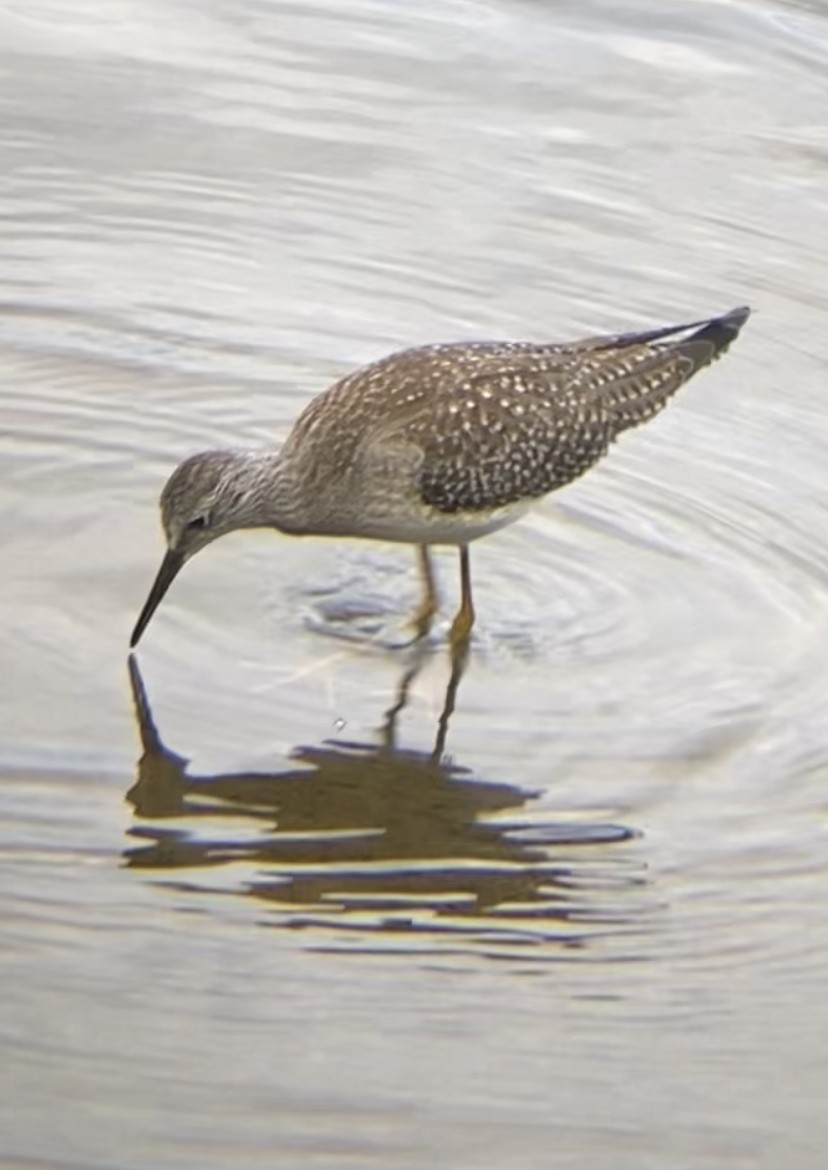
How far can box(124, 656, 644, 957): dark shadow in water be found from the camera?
759cm

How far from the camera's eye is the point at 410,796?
8.38 m

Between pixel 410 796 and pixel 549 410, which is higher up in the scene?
pixel 549 410

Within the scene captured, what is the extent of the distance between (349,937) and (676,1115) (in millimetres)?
1110

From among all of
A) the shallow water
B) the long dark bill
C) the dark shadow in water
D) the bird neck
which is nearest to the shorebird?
the bird neck

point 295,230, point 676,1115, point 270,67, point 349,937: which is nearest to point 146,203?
point 295,230

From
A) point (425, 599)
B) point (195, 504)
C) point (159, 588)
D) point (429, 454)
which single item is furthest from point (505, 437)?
point (159, 588)

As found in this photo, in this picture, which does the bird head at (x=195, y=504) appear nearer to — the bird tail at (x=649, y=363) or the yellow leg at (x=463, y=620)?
Answer: the yellow leg at (x=463, y=620)

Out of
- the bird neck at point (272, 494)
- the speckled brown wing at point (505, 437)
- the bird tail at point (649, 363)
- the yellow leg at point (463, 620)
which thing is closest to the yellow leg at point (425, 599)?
the yellow leg at point (463, 620)

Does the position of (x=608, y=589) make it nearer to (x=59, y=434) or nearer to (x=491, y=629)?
(x=491, y=629)

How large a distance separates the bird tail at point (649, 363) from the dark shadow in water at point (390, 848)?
1984mm

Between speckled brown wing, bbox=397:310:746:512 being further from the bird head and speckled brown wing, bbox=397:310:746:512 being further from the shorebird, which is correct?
the bird head

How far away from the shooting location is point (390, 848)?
802 cm

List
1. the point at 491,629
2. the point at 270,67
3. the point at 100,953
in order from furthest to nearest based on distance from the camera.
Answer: the point at 270,67 → the point at 491,629 → the point at 100,953

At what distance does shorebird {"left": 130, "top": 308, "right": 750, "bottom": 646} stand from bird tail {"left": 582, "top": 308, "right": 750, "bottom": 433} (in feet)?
0.06
